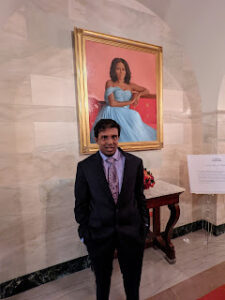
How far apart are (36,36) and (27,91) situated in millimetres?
629

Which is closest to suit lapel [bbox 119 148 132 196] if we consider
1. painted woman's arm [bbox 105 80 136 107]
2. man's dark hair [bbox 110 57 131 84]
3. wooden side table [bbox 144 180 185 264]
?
wooden side table [bbox 144 180 185 264]

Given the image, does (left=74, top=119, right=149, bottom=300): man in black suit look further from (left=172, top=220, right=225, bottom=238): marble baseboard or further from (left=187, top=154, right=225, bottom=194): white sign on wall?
(left=172, top=220, right=225, bottom=238): marble baseboard

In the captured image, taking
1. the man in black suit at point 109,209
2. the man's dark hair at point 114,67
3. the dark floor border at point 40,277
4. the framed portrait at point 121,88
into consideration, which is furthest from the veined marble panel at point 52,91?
the dark floor border at point 40,277

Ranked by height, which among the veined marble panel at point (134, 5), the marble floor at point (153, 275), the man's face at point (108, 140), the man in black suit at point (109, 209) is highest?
the veined marble panel at point (134, 5)

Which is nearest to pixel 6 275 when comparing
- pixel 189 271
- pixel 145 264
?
pixel 145 264

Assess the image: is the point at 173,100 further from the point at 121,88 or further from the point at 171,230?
the point at 171,230

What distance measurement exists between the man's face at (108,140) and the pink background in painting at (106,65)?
96cm

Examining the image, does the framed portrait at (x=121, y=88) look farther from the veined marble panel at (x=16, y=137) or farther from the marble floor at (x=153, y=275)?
the marble floor at (x=153, y=275)

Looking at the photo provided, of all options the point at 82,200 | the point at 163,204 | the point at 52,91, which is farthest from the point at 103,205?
the point at 52,91

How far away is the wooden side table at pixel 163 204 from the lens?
2081 millimetres

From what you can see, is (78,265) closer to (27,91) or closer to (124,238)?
(124,238)

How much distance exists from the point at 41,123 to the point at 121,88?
1.17 meters

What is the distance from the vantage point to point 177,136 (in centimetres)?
278

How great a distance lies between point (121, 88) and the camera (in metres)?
2.29
